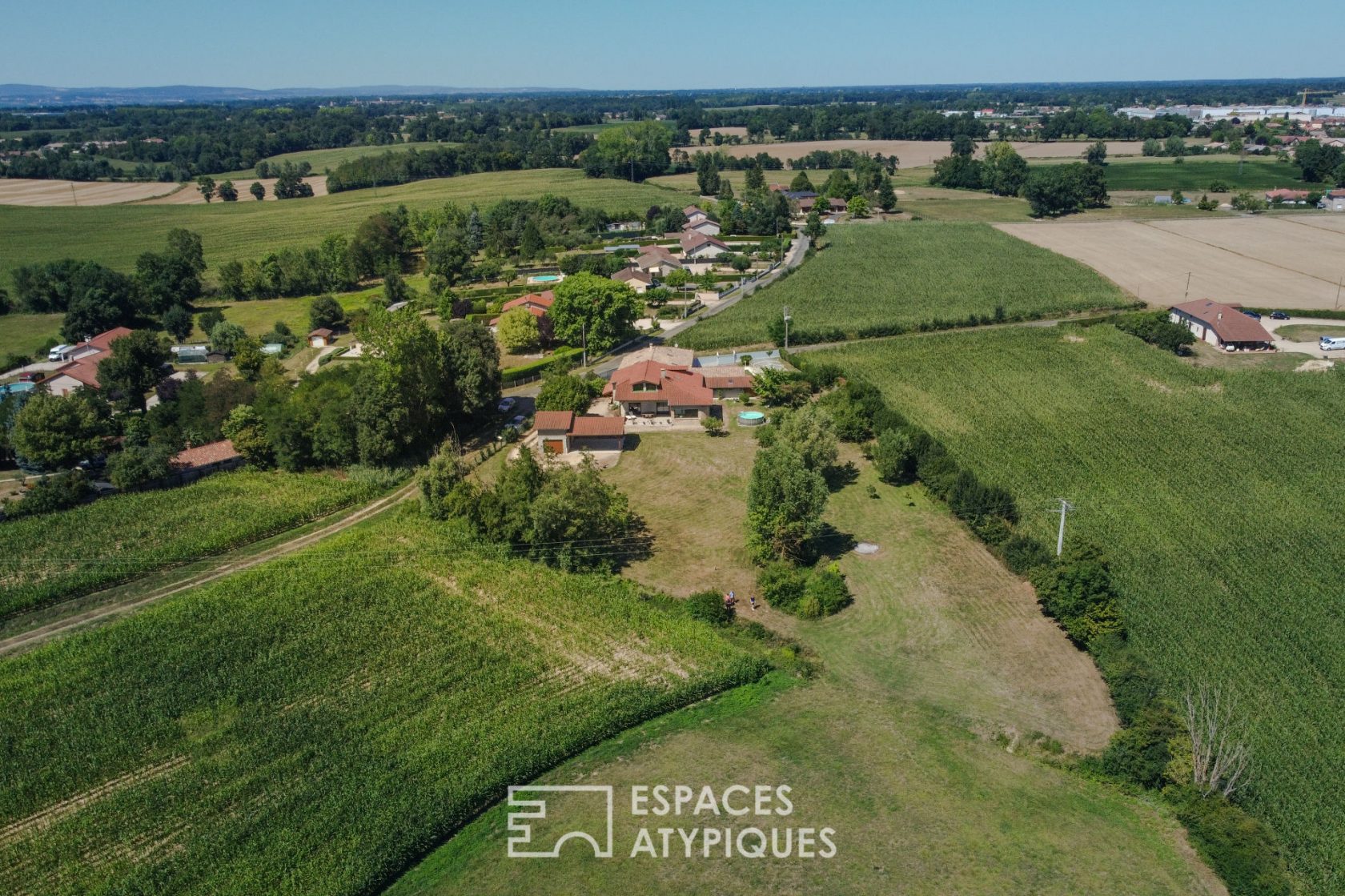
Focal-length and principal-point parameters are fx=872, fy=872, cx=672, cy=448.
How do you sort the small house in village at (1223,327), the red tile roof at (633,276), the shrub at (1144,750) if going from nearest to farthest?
the shrub at (1144,750), the small house in village at (1223,327), the red tile roof at (633,276)

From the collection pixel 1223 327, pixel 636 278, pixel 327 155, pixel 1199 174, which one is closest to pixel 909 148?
pixel 1199 174

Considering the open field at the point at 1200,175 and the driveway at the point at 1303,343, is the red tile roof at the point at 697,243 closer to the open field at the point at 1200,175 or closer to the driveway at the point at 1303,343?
the driveway at the point at 1303,343

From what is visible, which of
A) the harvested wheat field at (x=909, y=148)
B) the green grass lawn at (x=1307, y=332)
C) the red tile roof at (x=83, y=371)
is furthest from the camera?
the harvested wheat field at (x=909, y=148)

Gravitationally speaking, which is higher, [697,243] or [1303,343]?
[697,243]

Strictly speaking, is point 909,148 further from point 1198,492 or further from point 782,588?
point 782,588

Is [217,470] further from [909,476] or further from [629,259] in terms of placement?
[629,259]

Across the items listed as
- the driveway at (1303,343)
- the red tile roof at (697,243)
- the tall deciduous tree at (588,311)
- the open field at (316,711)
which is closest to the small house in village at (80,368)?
the tall deciduous tree at (588,311)

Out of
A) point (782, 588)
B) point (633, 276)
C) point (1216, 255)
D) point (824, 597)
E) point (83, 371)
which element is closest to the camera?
point (824, 597)

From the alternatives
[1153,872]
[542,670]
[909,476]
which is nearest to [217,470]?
[542,670]
